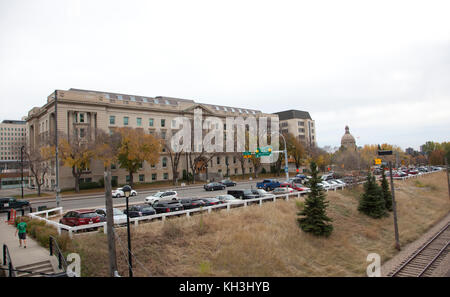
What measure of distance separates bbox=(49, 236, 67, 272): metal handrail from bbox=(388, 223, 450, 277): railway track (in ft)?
58.1

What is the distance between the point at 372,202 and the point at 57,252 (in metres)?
28.4

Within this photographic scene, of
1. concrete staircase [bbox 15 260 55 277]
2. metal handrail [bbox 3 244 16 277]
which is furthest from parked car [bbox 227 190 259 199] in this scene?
metal handrail [bbox 3 244 16 277]

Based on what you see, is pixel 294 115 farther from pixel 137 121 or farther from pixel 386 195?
pixel 386 195

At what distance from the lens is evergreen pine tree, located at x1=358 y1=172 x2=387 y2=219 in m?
29.5

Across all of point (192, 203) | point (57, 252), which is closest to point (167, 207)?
point (192, 203)

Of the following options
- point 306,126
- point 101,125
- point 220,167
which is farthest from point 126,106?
point 306,126

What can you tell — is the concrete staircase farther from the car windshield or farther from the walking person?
the car windshield

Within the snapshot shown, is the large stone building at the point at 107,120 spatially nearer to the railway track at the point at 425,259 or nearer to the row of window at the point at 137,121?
the row of window at the point at 137,121

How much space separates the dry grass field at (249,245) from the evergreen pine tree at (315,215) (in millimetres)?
691

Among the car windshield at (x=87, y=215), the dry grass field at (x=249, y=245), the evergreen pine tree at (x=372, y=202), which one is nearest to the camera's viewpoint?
the dry grass field at (x=249, y=245)

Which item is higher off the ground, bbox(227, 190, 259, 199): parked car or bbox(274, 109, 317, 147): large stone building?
bbox(274, 109, 317, 147): large stone building

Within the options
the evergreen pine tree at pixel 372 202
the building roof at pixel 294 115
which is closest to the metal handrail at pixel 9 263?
the evergreen pine tree at pixel 372 202

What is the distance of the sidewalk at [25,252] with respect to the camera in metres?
13.4

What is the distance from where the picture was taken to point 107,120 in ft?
196
